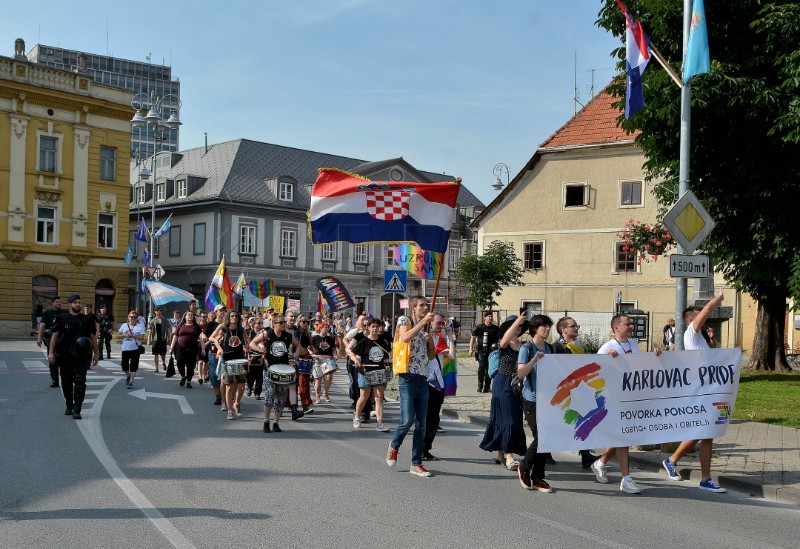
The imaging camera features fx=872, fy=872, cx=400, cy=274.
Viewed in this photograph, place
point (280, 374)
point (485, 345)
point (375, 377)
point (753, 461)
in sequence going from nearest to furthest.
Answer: point (753, 461) < point (280, 374) < point (375, 377) < point (485, 345)

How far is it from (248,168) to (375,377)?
1895 inches

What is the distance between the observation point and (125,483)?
27.8ft

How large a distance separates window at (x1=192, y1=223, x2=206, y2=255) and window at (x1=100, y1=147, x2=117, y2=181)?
763 centimetres

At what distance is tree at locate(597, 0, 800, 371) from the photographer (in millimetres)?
16375

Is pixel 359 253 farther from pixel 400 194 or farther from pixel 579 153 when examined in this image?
pixel 400 194

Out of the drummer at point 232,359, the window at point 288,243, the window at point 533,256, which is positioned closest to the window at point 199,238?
the window at point 288,243

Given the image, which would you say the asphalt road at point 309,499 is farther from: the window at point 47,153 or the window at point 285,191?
the window at point 285,191

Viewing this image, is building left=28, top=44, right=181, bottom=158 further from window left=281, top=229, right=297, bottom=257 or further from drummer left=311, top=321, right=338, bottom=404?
drummer left=311, top=321, right=338, bottom=404

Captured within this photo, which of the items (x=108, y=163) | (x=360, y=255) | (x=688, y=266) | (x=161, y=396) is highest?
(x=108, y=163)

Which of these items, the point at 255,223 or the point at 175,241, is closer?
the point at 255,223

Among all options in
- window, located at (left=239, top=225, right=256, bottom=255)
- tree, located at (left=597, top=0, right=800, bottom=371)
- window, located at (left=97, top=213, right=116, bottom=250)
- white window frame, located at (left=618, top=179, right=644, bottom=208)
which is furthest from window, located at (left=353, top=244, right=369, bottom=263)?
tree, located at (left=597, top=0, right=800, bottom=371)

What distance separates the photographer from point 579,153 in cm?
4078

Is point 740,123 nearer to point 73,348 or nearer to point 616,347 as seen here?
point 616,347

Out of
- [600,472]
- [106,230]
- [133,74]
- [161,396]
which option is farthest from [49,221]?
[133,74]
